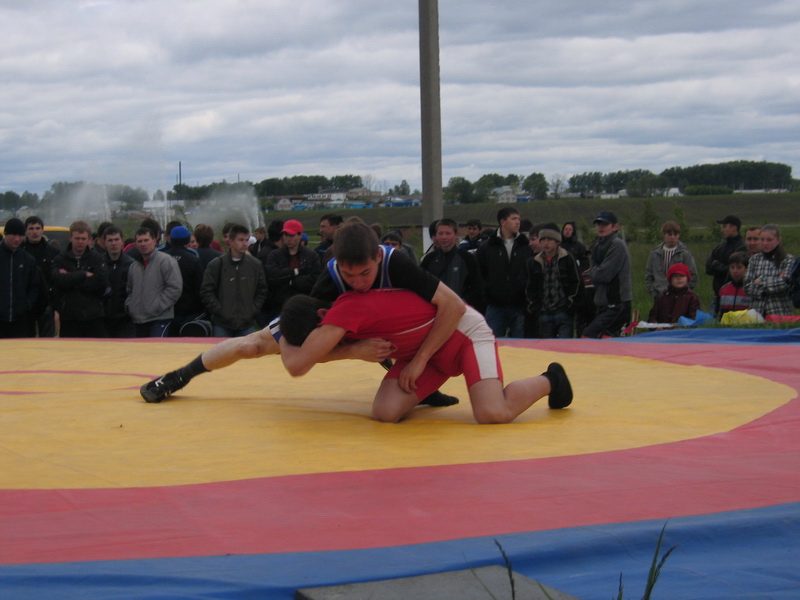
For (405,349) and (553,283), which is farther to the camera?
(553,283)

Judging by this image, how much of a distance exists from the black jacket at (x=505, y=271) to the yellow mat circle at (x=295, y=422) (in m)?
2.66

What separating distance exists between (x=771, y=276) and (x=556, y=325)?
6.32ft

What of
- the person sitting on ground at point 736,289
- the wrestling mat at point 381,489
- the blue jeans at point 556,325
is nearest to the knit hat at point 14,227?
the wrestling mat at point 381,489

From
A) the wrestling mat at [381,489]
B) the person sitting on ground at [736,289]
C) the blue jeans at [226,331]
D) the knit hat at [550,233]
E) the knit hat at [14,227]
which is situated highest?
the knit hat at [14,227]

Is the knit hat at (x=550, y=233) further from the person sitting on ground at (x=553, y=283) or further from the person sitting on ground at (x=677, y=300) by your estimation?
the person sitting on ground at (x=677, y=300)

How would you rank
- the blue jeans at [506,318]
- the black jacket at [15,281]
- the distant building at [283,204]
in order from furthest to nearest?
the distant building at [283,204]
the blue jeans at [506,318]
the black jacket at [15,281]

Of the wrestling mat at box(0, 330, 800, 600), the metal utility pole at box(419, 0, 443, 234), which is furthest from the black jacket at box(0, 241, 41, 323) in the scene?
the metal utility pole at box(419, 0, 443, 234)

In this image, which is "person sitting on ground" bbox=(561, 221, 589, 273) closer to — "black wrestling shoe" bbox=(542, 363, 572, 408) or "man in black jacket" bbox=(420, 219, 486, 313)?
"man in black jacket" bbox=(420, 219, 486, 313)

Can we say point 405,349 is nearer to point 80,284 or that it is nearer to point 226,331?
point 226,331

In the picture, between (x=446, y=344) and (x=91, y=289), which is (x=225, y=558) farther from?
(x=91, y=289)

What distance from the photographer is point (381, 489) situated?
3164mm

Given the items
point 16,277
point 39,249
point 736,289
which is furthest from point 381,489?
point 39,249

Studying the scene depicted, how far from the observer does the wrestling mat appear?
2.41 m

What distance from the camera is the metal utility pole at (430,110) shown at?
9938mm
